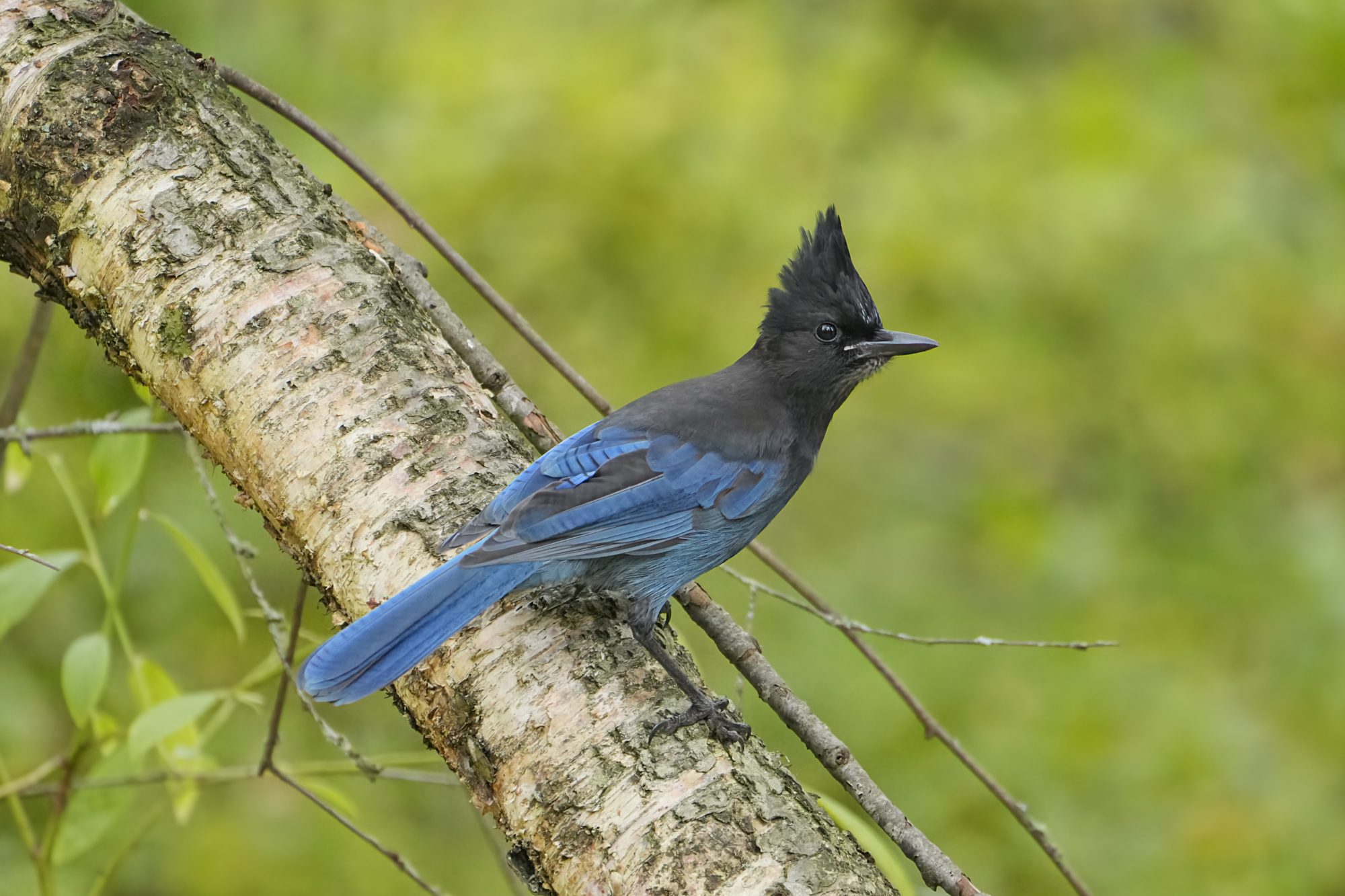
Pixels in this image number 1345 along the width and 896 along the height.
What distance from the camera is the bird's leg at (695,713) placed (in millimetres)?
1877

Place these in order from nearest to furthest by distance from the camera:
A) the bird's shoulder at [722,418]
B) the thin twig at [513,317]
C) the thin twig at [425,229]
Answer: the thin twig at [513,317] → the thin twig at [425,229] → the bird's shoulder at [722,418]

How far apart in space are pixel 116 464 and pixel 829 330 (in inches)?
63.4

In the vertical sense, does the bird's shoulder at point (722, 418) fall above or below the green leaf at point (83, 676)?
below

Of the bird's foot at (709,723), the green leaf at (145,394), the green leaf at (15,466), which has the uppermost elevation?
the green leaf at (15,466)

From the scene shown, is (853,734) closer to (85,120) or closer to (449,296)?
(449,296)

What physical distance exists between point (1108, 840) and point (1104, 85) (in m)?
2.63

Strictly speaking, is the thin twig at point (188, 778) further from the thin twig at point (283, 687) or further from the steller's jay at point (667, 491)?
the steller's jay at point (667, 491)

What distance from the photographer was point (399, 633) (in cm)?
200

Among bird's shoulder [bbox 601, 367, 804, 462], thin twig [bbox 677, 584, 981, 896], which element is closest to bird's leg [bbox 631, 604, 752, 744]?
thin twig [bbox 677, 584, 981, 896]

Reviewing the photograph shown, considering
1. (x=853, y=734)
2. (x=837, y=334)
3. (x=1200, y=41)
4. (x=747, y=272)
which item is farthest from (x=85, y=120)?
(x=1200, y=41)

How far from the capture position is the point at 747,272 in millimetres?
4273

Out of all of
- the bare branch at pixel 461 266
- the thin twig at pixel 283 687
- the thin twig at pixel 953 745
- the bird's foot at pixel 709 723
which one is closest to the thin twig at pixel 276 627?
the thin twig at pixel 283 687

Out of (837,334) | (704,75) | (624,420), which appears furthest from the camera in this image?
(704,75)

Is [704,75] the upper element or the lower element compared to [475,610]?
upper
